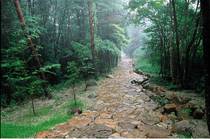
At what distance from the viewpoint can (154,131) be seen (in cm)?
266

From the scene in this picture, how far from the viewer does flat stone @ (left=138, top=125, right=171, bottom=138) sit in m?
2.49

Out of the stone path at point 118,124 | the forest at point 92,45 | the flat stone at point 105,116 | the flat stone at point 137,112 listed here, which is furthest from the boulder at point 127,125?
the forest at point 92,45

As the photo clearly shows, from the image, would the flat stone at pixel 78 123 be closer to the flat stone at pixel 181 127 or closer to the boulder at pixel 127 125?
the boulder at pixel 127 125

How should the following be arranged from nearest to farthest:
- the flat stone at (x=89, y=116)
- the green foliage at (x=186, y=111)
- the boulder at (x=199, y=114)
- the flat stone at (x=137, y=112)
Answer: the boulder at (x=199, y=114) < the green foliage at (x=186, y=111) < the flat stone at (x=89, y=116) < the flat stone at (x=137, y=112)

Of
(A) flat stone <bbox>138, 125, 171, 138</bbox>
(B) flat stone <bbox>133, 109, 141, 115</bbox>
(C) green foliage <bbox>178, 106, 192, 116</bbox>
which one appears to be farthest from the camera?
(B) flat stone <bbox>133, 109, 141, 115</bbox>

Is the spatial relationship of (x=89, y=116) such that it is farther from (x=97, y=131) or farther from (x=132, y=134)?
(x=132, y=134)

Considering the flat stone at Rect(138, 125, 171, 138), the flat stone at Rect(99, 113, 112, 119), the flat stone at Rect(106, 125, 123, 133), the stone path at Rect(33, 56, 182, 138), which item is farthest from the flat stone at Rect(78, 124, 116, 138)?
the flat stone at Rect(138, 125, 171, 138)

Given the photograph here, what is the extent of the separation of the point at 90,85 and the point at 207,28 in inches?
285

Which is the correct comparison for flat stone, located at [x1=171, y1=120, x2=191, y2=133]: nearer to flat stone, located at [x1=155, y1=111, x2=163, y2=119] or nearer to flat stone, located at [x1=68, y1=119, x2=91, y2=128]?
flat stone, located at [x1=155, y1=111, x2=163, y2=119]

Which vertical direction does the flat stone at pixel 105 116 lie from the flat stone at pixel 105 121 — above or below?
below

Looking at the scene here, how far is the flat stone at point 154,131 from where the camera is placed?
249 centimetres

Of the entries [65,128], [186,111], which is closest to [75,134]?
[65,128]

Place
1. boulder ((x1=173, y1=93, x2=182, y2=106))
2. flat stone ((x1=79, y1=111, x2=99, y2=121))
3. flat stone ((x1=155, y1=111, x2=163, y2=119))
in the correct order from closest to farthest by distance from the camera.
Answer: flat stone ((x1=155, y1=111, x2=163, y2=119)), flat stone ((x1=79, y1=111, x2=99, y2=121)), boulder ((x1=173, y1=93, x2=182, y2=106))

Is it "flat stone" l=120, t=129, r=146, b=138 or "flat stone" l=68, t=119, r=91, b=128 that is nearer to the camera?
"flat stone" l=120, t=129, r=146, b=138
